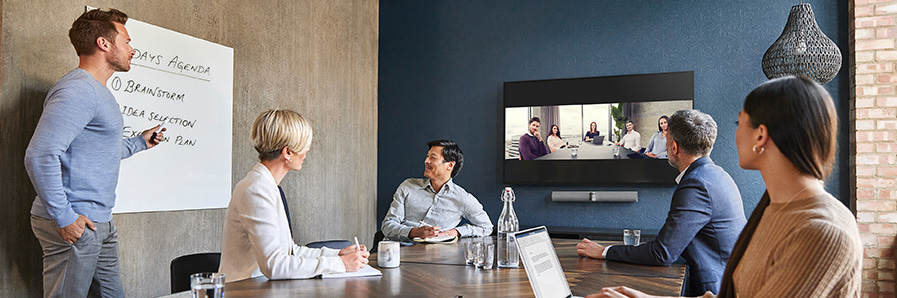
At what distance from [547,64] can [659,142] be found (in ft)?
3.50

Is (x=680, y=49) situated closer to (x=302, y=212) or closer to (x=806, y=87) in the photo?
(x=302, y=212)

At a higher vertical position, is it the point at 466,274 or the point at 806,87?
the point at 806,87

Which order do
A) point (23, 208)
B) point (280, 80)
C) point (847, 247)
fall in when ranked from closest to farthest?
1. point (847, 247)
2. point (23, 208)
3. point (280, 80)

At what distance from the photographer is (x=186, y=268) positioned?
7.38 ft

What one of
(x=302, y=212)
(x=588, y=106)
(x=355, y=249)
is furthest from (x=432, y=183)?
(x=355, y=249)

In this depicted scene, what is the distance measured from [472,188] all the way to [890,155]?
2.89m

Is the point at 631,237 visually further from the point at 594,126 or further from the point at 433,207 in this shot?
the point at 594,126

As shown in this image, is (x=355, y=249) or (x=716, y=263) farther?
(x=716, y=263)

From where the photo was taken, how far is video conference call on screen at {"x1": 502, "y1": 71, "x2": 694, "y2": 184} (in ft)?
14.7

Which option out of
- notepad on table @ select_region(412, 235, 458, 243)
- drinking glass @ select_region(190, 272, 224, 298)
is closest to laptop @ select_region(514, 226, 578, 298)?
drinking glass @ select_region(190, 272, 224, 298)

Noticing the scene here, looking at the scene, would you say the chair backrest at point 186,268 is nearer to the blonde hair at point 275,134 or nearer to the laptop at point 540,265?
the blonde hair at point 275,134

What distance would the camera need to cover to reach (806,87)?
1.11 meters

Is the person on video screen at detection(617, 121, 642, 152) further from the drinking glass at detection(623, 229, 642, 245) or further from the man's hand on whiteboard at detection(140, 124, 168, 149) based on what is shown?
the man's hand on whiteboard at detection(140, 124, 168, 149)

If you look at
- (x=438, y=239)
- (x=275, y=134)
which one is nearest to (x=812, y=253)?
(x=275, y=134)
